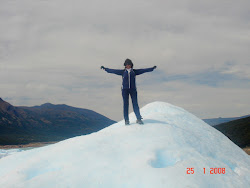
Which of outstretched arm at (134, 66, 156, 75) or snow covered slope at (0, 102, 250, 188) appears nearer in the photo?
snow covered slope at (0, 102, 250, 188)

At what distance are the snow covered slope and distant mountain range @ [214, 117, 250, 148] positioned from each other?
5798cm

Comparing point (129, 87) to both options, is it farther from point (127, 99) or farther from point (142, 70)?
point (142, 70)

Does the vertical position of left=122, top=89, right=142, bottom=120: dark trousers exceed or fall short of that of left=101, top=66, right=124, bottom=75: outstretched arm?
it falls short

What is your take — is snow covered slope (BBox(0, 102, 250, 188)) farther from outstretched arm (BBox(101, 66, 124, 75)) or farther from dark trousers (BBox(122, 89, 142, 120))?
outstretched arm (BBox(101, 66, 124, 75))

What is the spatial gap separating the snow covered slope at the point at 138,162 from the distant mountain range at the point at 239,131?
58.0 m

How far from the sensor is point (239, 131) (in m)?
69.6

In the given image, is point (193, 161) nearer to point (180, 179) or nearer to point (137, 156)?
point (180, 179)

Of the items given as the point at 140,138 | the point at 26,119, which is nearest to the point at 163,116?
the point at 140,138

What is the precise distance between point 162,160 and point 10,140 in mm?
144399

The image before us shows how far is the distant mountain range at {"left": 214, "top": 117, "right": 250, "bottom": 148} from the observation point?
61.9 metres

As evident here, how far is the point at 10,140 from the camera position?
134 metres
